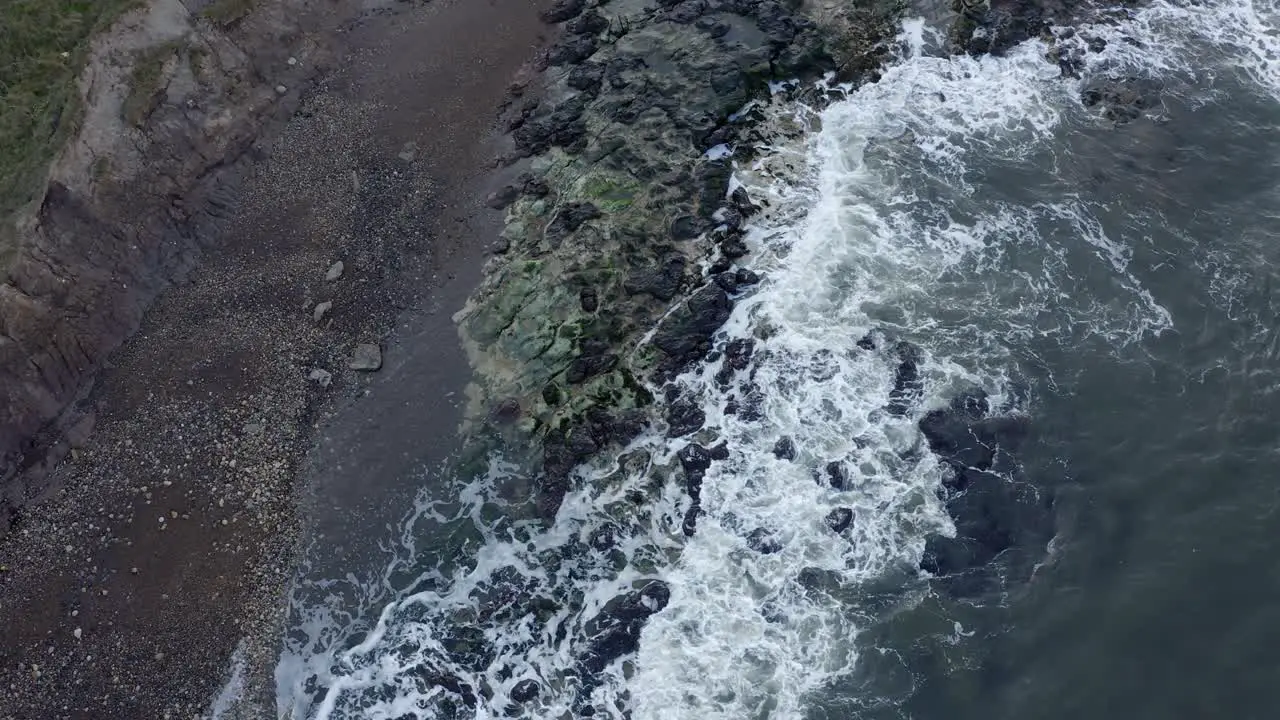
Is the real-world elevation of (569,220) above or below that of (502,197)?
below

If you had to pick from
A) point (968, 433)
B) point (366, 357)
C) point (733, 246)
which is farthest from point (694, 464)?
point (366, 357)

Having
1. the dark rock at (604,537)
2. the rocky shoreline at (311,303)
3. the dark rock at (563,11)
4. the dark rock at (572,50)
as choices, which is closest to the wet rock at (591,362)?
the rocky shoreline at (311,303)

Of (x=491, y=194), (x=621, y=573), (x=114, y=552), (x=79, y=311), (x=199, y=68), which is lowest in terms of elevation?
(x=621, y=573)

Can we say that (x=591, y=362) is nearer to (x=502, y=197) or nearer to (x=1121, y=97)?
(x=502, y=197)

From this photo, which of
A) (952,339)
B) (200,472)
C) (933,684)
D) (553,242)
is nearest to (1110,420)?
(952,339)

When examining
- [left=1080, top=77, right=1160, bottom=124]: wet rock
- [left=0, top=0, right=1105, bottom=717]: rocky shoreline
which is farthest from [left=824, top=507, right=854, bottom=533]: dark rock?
[left=1080, top=77, right=1160, bottom=124]: wet rock

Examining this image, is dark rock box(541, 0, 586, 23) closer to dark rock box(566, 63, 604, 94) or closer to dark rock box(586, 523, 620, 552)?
dark rock box(566, 63, 604, 94)

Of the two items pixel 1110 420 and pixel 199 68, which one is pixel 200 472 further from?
pixel 1110 420
